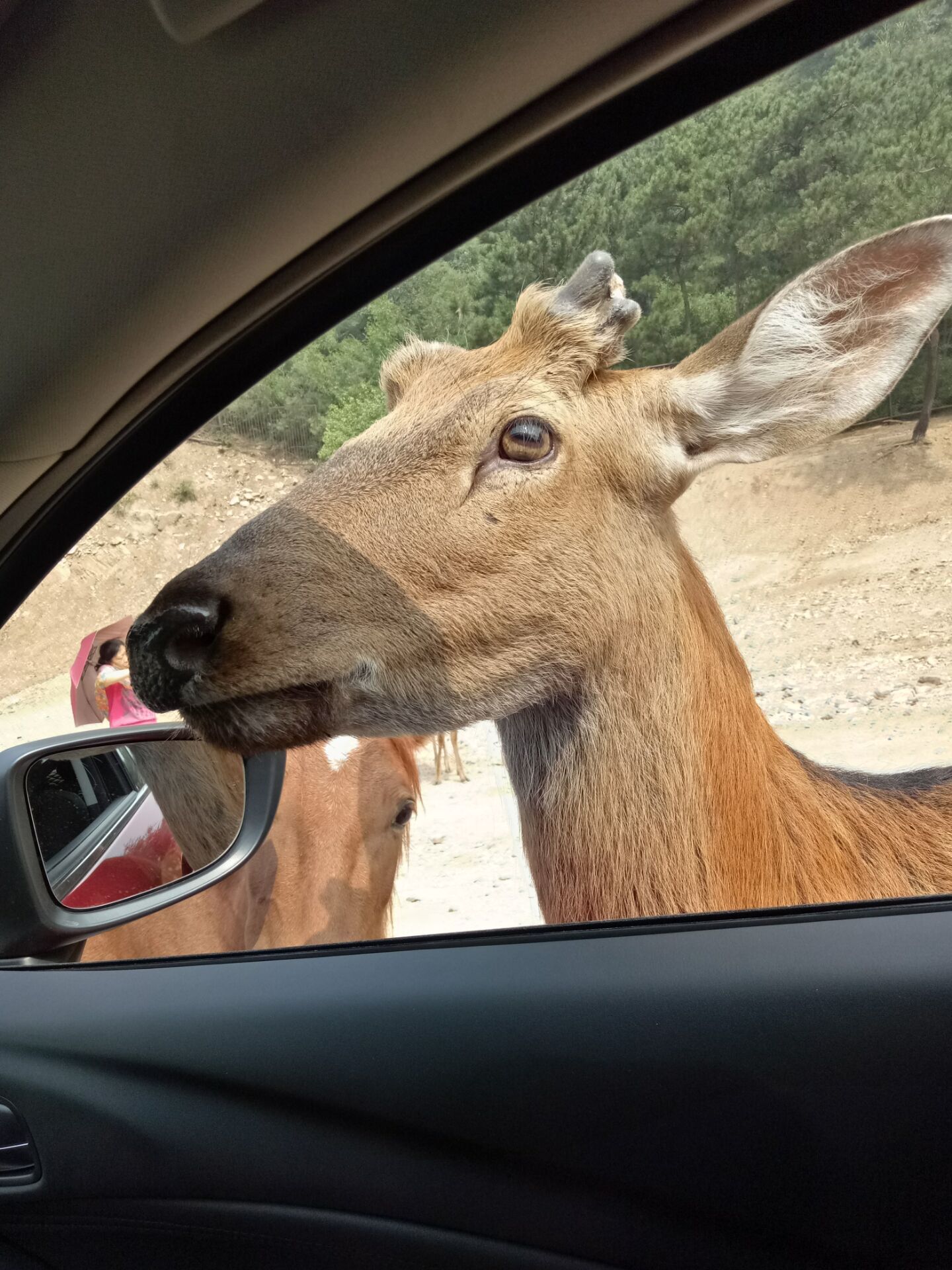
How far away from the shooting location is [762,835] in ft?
5.51

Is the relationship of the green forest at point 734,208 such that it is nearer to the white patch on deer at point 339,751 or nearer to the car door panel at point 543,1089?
the white patch on deer at point 339,751

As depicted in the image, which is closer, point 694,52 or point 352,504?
point 694,52

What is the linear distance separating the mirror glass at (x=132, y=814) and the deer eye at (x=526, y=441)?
82 cm

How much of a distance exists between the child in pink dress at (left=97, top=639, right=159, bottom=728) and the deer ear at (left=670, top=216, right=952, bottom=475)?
1.13 metres

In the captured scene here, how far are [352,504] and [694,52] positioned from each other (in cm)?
91

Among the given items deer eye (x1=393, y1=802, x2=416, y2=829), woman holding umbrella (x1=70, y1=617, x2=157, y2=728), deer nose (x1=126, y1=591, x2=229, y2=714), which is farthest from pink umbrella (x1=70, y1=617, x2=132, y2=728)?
deer eye (x1=393, y1=802, x2=416, y2=829)

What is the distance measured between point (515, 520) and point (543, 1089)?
912mm

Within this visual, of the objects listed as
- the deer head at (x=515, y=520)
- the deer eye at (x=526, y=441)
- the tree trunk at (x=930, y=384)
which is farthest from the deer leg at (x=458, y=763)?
the tree trunk at (x=930, y=384)

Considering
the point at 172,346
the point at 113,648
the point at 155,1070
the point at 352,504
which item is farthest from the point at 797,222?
the point at 155,1070

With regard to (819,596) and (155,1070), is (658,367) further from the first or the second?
(155,1070)

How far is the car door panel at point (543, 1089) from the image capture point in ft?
4.18

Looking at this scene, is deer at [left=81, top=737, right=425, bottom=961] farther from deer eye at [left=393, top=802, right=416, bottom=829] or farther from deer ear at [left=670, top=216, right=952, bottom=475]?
deer ear at [left=670, top=216, right=952, bottom=475]

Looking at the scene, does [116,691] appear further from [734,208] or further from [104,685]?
[734,208]

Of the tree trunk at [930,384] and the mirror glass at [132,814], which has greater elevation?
the tree trunk at [930,384]
